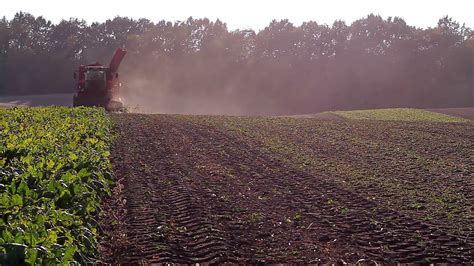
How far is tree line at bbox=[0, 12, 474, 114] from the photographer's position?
73.6 metres

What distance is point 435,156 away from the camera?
17828mm

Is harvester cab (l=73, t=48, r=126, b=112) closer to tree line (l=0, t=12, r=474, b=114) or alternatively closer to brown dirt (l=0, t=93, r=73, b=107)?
brown dirt (l=0, t=93, r=73, b=107)

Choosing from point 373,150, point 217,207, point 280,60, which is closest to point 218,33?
point 280,60

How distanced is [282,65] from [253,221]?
70.8m

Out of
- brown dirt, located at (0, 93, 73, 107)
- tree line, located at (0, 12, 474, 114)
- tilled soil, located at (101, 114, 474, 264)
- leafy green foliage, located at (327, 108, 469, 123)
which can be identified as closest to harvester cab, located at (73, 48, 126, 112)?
leafy green foliage, located at (327, 108, 469, 123)

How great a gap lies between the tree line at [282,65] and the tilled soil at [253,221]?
2211 inches

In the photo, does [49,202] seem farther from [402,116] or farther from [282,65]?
[282,65]

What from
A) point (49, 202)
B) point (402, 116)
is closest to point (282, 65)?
A: point (402, 116)

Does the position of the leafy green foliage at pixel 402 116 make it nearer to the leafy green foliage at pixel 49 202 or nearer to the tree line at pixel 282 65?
the tree line at pixel 282 65

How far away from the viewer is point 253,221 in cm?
889

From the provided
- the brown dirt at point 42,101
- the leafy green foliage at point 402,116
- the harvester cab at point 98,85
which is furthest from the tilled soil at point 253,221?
the brown dirt at point 42,101

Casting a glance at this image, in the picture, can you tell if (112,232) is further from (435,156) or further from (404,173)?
(435,156)

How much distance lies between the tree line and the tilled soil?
56162 millimetres

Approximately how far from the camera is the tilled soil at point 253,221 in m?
7.30
